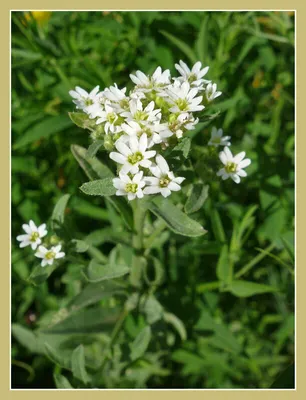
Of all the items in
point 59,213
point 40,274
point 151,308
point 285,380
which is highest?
point 59,213

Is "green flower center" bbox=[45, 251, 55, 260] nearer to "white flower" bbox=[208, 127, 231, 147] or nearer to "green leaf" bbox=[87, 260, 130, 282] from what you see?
"green leaf" bbox=[87, 260, 130, 282]

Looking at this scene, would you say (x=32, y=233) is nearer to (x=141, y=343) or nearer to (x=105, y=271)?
(x=105, y=271)

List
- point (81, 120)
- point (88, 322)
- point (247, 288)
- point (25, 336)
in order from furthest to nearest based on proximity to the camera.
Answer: point (25, 336) < point (88, 322) < point (247, 288) < point (81, 120)

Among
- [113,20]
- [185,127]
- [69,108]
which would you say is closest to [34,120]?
[69,108]

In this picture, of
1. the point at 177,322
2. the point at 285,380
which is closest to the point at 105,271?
the point at 177,322

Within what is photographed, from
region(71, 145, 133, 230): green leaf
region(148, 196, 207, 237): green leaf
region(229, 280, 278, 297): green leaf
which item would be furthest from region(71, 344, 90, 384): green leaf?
region(229, 280, 278, 297): green leaf

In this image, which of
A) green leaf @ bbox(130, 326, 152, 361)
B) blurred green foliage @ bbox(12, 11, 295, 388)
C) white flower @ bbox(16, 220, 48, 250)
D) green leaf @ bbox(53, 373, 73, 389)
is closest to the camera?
white flower @ bbox(16, 220, 48, 250)

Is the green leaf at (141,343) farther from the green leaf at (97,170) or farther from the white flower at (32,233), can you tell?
the white flower at (32,233)
